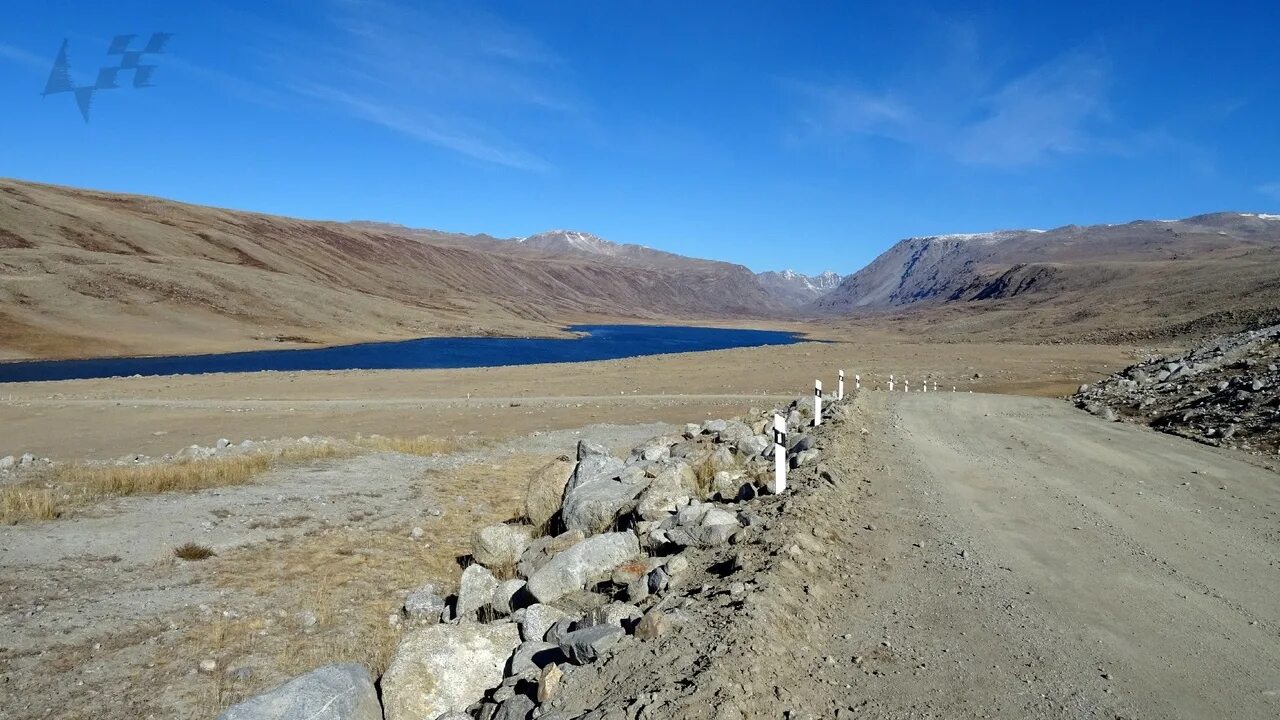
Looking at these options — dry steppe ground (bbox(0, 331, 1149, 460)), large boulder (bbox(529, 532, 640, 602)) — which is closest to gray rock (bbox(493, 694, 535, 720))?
large boulder (bbox(529, 532, 640, 602))

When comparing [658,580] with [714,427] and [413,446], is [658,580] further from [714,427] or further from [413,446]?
[413,446]

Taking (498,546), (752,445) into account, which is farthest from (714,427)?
(498,546)

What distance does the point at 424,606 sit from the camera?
25.4ft

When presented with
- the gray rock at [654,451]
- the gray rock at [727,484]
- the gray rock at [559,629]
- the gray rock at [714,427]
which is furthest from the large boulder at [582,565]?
the gray rock at [714,427]

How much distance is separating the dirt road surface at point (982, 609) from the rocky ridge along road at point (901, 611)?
0.02 meters

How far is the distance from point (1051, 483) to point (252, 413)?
2852cm

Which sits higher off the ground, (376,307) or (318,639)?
(376,307)

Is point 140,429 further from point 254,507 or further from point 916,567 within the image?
point 916,567

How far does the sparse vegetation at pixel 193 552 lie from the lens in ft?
30.7

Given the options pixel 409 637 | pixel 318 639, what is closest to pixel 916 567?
pixel 409 637

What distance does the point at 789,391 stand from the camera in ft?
113

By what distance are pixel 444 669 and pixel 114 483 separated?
10985 mm

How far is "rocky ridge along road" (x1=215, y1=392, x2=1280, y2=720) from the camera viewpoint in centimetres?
402

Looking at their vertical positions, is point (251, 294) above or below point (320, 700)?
above
